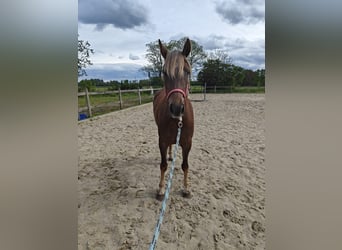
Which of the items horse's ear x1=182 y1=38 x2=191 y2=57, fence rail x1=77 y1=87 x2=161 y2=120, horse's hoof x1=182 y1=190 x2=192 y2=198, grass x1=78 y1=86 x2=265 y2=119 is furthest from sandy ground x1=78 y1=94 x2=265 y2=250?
grass x1=78 y1=86 x2=265 y2=119

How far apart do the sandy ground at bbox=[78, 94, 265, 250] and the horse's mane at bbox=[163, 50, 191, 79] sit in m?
0.74

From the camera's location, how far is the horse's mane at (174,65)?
1.08 m

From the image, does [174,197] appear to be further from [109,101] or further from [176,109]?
[109,101]

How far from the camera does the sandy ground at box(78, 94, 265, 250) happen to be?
3.76 ft

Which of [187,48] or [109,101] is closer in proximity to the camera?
[187,48]

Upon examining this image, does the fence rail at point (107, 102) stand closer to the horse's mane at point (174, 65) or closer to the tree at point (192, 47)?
the tree at point (192, 47)

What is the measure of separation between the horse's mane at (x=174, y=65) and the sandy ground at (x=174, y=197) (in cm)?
74

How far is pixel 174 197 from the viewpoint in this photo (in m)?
1.51

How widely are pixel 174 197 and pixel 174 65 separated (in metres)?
0.86

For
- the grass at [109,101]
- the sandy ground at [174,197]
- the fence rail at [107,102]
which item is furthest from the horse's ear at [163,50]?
the fence rail at [107,102]

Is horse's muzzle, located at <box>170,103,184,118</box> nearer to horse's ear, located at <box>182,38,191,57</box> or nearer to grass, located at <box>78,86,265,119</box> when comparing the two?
horse's ear, located at <box>182,38,191,57</box>


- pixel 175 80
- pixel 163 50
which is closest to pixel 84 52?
pixel 163 50
